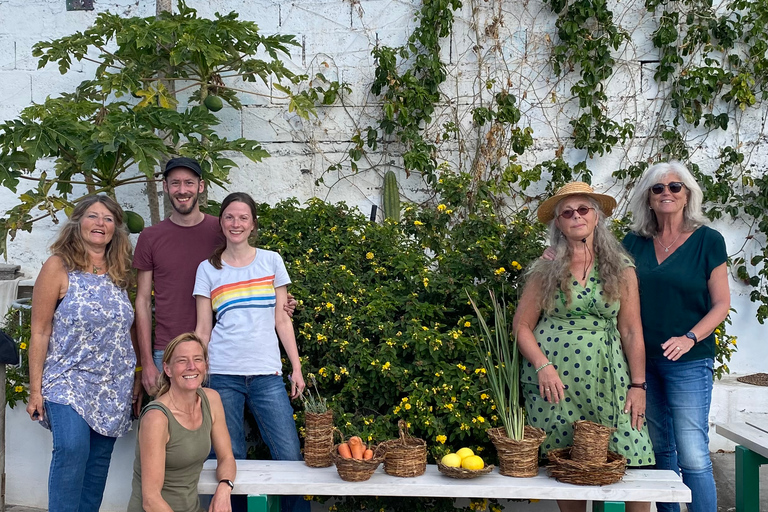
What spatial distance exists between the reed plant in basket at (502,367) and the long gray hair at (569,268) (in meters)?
0.32

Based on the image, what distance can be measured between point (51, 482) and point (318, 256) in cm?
192

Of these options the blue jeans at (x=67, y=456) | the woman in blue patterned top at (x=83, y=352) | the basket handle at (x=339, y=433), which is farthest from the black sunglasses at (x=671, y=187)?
the blue jeans at (x=67, y=456)

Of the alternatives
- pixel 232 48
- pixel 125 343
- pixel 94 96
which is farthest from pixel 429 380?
Result: pixel 94 96

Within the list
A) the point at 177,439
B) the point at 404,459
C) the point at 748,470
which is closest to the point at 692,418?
the point at 748,470

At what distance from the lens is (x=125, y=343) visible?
3.44m

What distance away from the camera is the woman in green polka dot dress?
330 centimetres

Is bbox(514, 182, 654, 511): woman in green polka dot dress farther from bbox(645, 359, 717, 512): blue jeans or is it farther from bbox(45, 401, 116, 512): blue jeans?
bbox(45, 401, 116, 512): blue jeans

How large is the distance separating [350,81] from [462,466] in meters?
3.62

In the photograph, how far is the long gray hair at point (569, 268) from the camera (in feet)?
10.8

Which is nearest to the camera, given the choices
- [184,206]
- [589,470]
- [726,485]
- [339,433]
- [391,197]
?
[589,470]

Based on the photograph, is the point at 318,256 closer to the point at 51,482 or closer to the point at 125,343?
the point at 125,343

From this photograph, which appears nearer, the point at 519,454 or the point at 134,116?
the point at 519,454

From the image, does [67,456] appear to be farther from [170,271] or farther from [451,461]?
[451,461]

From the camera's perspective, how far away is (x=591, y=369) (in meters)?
3.29
